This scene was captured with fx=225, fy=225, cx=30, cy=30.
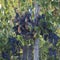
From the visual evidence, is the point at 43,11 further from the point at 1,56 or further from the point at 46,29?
the point at 1,56

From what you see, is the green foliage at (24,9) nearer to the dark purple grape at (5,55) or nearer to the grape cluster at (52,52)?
the grape cluster at (52,52)

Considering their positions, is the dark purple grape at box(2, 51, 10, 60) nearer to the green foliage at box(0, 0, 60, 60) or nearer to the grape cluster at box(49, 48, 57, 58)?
the green foliage at box(0, 0, 60, 60)

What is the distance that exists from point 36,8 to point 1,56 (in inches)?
93.4

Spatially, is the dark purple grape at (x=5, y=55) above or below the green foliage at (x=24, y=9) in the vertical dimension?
below

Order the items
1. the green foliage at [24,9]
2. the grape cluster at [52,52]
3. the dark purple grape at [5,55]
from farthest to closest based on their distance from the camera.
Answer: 1. the dark purple grape at [5,55]
2. the grape cluster at [52,52]
3. the green foliage at [24,9]

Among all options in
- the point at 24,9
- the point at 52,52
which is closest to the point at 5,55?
the point at 52,52

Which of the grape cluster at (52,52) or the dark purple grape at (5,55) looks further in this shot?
the dark purple grape at (5,55)

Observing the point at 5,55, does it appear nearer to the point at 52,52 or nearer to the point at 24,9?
the point at 52,52

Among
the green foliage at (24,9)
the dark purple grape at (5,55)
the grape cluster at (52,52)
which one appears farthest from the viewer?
the dark purple grape at (5,55)

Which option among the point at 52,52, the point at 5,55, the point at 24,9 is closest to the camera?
the point at 24,9

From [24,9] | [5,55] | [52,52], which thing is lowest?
[5,55]

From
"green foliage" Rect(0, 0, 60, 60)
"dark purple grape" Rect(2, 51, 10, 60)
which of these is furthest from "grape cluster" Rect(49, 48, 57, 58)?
"dark purple grape" Rect(2, 51, 10, 60)

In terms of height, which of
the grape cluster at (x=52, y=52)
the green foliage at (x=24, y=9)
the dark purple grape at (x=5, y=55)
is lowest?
the dark purple grape at (x=5, y=55)

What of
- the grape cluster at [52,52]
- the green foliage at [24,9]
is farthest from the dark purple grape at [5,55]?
the grape cluster at [52,52]
